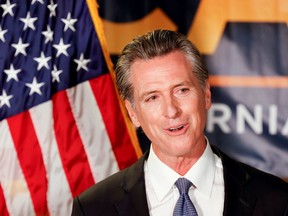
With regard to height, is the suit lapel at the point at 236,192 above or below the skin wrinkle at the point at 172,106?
below

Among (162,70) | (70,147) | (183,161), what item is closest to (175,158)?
(183,161)

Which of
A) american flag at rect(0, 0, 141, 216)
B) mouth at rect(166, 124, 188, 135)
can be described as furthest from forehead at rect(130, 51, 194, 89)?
american flag at rect(0, 0, 141, 216)

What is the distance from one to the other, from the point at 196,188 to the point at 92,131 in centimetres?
104

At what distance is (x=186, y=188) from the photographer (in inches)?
63.1

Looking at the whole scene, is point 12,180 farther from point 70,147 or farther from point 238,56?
point 238,56

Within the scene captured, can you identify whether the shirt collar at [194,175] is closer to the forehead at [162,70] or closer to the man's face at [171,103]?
the man's face at [171,103]

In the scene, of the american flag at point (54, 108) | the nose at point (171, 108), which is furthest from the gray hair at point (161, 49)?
the american flag at point (54, 108)

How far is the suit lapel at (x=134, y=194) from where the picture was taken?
1624 millimetres

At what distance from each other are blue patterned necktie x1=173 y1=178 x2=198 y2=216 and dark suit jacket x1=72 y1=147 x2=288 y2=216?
8cm

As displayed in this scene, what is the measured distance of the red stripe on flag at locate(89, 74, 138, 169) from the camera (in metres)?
2.61

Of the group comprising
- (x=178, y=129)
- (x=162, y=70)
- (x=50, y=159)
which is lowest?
(x=50, y=159)

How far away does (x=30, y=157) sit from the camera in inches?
98.5

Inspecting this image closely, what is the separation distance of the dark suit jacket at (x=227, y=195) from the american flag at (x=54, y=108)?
0.82 meters

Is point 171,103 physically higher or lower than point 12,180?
higher
